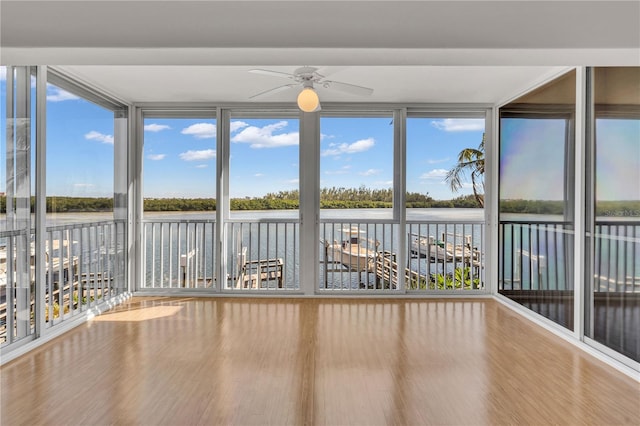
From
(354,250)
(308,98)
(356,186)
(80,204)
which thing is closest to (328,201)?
(356,186)

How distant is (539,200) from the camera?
373cm

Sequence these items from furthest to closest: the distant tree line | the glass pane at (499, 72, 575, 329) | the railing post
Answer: the distant tree line, the railing post, the glass pane at (499, 72, 575, 329)

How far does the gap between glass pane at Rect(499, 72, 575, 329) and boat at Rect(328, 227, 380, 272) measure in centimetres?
168

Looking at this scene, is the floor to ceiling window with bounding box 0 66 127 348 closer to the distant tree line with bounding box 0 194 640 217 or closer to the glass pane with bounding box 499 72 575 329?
the distant tree line with bounding box 0 194 640 217

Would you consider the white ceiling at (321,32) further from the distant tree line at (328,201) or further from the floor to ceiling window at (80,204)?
the distant tree line at (328,201)

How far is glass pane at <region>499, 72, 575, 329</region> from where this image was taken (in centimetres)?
331

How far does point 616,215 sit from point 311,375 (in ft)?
8.68

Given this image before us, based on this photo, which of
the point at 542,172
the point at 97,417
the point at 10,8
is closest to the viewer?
the point at 10,8

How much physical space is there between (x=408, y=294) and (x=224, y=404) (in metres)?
3.11

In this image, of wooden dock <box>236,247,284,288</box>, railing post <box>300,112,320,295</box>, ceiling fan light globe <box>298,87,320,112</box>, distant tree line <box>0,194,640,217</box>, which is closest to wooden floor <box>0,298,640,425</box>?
railing post <box>300,112,320,295</box>

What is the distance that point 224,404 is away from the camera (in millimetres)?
2168

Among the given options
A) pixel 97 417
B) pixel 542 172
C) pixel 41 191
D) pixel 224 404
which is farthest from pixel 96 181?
pixel 542 172

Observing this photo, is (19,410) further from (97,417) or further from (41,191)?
(41,191)

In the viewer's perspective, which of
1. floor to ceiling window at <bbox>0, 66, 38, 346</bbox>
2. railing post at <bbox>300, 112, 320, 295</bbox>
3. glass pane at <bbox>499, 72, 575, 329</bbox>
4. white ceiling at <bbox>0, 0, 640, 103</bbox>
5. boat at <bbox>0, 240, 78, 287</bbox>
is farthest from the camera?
railing post at <bbox>300, 112, 320, 295</bbox>
